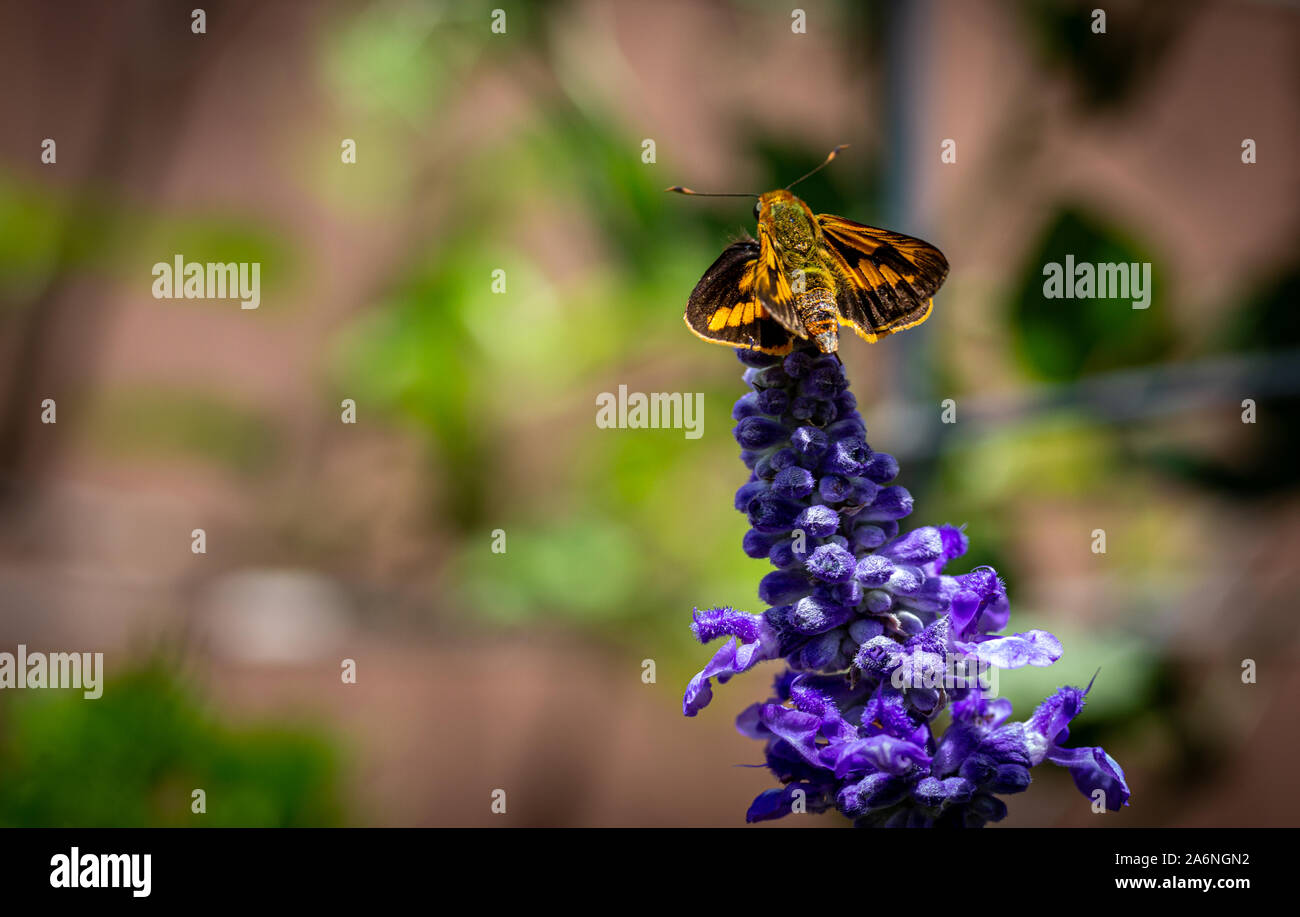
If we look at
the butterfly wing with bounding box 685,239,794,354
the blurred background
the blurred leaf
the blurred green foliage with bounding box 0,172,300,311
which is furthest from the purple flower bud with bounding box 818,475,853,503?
the blurred green foliage with bounding box 0,172,300,311

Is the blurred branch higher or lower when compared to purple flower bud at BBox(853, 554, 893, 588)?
higher

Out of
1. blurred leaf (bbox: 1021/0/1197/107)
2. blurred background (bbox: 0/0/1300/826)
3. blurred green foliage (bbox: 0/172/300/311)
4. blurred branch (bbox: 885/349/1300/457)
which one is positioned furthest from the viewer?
blurred green foliage (bbox: 0/172/300/311)

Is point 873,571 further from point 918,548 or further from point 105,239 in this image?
point 105,239

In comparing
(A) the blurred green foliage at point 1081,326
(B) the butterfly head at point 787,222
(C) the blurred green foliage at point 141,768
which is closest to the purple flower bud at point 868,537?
(B) the butterfly head at point 787,222

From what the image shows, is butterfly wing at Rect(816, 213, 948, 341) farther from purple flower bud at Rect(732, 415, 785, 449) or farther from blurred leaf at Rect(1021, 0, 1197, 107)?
blurred leaf at Rect(1021, 0, 1197, 107)

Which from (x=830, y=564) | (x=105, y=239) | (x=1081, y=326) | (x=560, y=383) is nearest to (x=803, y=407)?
(x=830, y=564)

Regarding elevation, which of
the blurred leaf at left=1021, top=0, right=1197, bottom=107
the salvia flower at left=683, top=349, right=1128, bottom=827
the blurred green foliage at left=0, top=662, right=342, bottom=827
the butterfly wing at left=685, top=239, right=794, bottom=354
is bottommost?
the blurred green foliage at left=0, top=662, right=342, bottom=827

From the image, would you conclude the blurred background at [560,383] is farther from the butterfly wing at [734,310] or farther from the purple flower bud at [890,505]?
the butterfly wing at [734,310]

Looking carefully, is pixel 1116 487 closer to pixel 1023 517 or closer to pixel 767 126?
pixel 1023 517
